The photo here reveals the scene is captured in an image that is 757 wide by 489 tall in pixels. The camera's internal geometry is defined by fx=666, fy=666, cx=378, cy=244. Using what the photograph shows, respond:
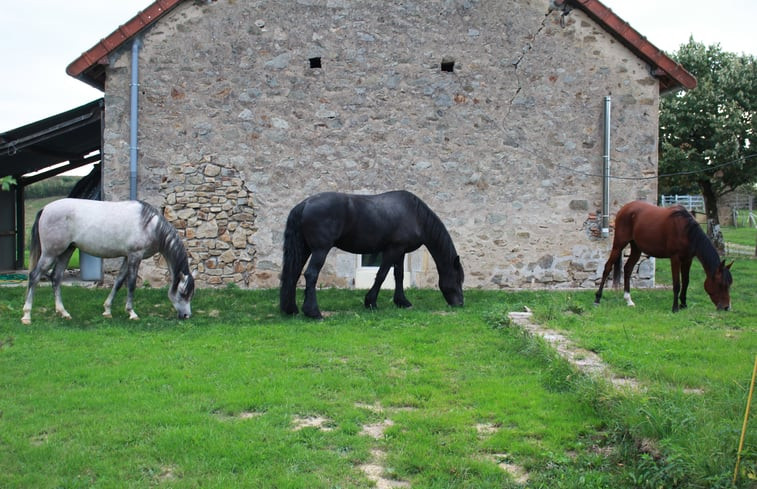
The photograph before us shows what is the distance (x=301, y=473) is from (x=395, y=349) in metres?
3.08

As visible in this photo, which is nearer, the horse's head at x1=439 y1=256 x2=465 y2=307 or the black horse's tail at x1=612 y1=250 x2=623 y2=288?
the horse's head at x1=439 y1=256 x2=465 y2=307

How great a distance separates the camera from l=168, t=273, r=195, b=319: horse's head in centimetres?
876

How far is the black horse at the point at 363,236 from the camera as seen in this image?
8.81m

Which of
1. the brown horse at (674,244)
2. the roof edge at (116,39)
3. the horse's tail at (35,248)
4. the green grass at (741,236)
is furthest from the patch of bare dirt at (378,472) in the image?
the green grass at (741,236)

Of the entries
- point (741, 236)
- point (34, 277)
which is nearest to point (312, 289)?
point (34, 277)

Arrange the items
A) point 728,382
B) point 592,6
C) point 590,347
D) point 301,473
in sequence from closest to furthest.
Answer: point 301,473
point 728,382
point 590,347
point 592,6

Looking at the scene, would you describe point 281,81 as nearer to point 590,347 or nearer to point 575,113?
point 575,113

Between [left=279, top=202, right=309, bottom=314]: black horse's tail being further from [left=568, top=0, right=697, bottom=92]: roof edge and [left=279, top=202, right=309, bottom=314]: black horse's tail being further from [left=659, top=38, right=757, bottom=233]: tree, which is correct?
[left=659, top=38, right=757, bottom=233]: tree

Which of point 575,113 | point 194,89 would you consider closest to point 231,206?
point 194,89

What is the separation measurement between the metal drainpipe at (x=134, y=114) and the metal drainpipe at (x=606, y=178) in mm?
8172

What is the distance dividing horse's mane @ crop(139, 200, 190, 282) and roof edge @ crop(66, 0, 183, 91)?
3482mm

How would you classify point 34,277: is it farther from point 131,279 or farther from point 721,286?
point 721,286

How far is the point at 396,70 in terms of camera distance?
11742 millimetres

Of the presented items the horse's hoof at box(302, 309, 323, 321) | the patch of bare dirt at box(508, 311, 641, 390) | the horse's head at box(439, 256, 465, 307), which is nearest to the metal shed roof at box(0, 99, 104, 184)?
the horse's hoof at box(302, 309, 323, 321)
